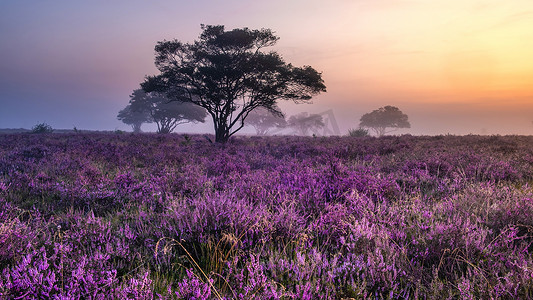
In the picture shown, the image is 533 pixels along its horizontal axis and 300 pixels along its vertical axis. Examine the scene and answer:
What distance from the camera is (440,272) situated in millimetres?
2158

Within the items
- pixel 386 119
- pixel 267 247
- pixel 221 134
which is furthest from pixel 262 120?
pixel 267 247

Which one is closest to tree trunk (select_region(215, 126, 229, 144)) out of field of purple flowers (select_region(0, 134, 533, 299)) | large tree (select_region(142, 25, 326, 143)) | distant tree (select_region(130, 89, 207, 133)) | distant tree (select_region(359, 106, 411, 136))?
large tree (select_region(142, 25, 326, 143))

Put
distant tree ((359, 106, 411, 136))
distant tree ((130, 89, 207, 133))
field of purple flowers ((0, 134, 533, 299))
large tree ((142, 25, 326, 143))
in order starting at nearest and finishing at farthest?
field of purple flowers ((0, 134, 533, 299)), large tree ((142, 25, 326, 143)), distant tree ((130, 89, 207, 133)), distant tree ((359, 106, 411, 136))

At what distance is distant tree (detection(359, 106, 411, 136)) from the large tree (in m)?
89.3

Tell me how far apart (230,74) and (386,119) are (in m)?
93.8

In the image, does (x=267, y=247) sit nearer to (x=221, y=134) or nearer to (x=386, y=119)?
(x=221, y=134)

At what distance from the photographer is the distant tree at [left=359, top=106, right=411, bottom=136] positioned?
335 feet

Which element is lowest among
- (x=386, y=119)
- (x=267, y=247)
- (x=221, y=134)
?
(x=267, y=247)

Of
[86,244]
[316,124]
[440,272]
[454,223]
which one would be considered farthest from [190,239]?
[316,124]

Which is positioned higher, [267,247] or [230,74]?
[230,74]

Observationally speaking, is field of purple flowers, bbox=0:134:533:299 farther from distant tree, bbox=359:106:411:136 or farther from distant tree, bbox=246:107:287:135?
distant tree, bbox=246:107:287:135

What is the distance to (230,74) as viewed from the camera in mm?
20375

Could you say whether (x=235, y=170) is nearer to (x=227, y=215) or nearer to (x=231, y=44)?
(x=227, y=215)

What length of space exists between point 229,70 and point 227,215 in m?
18.7
